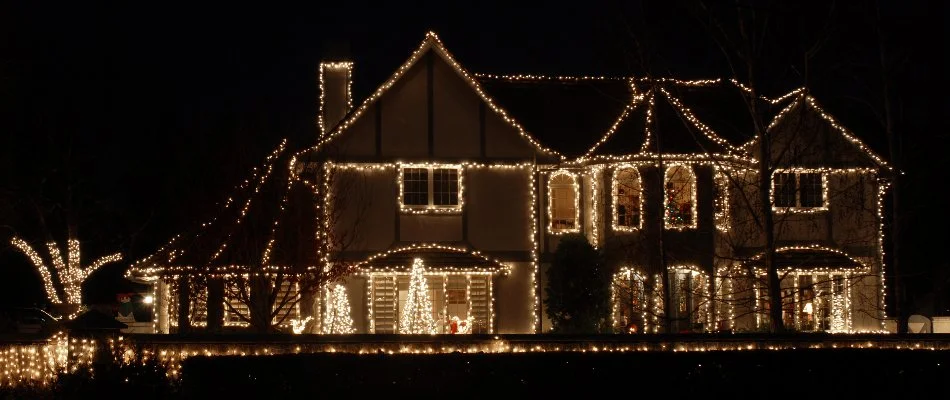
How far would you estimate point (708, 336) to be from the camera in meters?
19.1

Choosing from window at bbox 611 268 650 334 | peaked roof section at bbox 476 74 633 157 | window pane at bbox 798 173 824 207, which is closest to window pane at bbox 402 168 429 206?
peaked roof section at bbox 476 74 633 157

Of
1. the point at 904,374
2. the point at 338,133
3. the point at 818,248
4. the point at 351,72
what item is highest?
the point at 351,72

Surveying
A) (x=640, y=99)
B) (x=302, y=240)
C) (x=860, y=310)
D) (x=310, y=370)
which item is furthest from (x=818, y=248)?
(x=310, y=370)

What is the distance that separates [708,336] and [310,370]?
6.74 metres

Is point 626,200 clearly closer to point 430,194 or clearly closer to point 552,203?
point 552,203

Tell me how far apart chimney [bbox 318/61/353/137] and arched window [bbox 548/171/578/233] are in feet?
19.8

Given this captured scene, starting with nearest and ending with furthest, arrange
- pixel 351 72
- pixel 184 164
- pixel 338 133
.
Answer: pixel 338 133, pixel 351 72, pixel 184 164

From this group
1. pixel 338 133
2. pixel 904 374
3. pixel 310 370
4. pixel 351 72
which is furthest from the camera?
pixel 351 72

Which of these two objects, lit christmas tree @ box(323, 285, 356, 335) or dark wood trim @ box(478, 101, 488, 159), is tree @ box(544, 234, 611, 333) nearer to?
dark wood trim @ box(478, 101, 488, 159)

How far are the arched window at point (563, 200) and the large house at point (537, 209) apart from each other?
0.04 meters

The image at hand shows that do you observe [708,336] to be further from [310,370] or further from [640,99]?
[640,99]

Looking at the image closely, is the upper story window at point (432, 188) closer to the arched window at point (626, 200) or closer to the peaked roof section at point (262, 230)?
the arched window at point (626, 200)

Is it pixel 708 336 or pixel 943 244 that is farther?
pixel 943 244

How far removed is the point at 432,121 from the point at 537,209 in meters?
3.60
